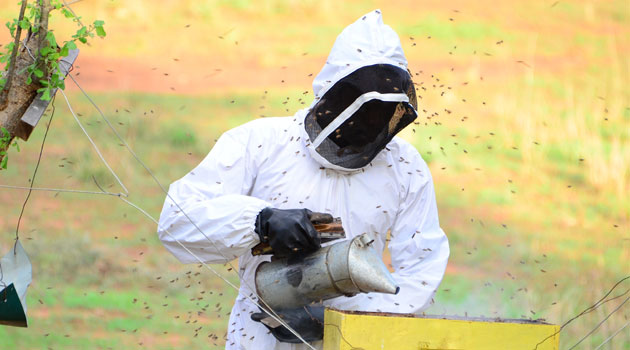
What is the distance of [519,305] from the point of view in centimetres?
679

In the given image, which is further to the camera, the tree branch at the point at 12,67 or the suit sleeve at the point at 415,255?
the suit sleeve at the point at 415,255

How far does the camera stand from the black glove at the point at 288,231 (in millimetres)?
2254

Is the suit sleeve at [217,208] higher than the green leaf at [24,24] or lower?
lower

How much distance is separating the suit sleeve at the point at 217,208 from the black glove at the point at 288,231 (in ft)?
0.19

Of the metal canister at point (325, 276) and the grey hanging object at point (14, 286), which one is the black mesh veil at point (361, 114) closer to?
the metal canister at point (325, 276)

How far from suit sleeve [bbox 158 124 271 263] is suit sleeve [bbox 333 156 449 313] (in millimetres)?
431

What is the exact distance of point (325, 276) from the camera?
89.6 inches

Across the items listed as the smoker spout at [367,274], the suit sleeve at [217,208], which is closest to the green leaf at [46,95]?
the suit sleeve at [217,208]

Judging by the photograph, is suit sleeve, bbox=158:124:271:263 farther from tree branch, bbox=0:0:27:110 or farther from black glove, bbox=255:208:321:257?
tree branch, bbox=0:0:27:110

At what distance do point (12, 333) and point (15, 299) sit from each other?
310 cm

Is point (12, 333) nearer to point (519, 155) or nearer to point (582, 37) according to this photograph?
point (519, 155)

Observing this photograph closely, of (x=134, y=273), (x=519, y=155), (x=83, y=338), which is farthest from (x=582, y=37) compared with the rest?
(x=83, y=338)

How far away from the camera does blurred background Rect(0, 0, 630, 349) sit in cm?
559

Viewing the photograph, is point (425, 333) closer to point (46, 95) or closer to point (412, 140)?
point (46, 95)
